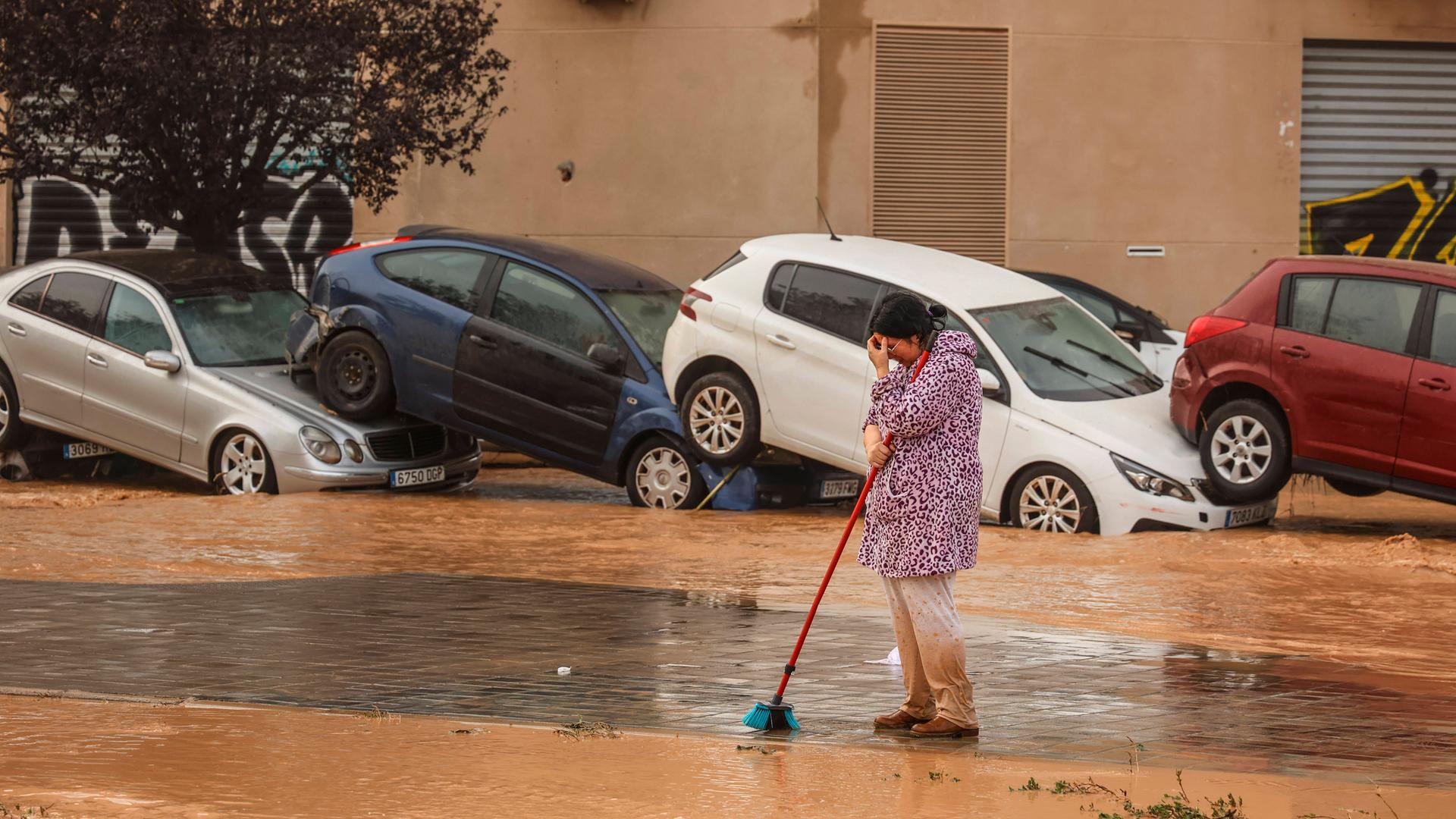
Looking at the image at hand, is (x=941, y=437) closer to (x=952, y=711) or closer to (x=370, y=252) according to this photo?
(x=952, y=711)

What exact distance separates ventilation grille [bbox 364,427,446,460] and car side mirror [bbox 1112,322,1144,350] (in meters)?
6.00

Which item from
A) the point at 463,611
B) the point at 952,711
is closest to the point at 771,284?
the point at 463,611

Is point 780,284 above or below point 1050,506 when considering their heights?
above

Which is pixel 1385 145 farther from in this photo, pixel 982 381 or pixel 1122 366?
pixel 982 381

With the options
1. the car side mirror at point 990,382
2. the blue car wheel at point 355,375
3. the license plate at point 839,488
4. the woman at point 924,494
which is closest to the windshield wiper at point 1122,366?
the car side mirror at point 990,382

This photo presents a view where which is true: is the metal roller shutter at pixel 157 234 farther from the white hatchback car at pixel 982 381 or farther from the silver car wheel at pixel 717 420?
the silver car wheel at pixel 717 420

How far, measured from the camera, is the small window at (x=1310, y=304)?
484 inches

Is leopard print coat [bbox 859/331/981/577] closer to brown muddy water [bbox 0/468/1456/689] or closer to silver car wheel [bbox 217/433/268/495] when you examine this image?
brown muddy water [bbox 0/468/1456/689]

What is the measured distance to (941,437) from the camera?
6727 mm

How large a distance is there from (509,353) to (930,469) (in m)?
7.72

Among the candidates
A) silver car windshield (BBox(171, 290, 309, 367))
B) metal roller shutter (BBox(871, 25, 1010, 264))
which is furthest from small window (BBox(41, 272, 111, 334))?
metal roller shutter (BBox(871, 25, 1010, 264))

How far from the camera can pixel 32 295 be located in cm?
1496

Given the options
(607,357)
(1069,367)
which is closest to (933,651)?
(1069,367)

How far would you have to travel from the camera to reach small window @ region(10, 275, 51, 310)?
14.9 m
